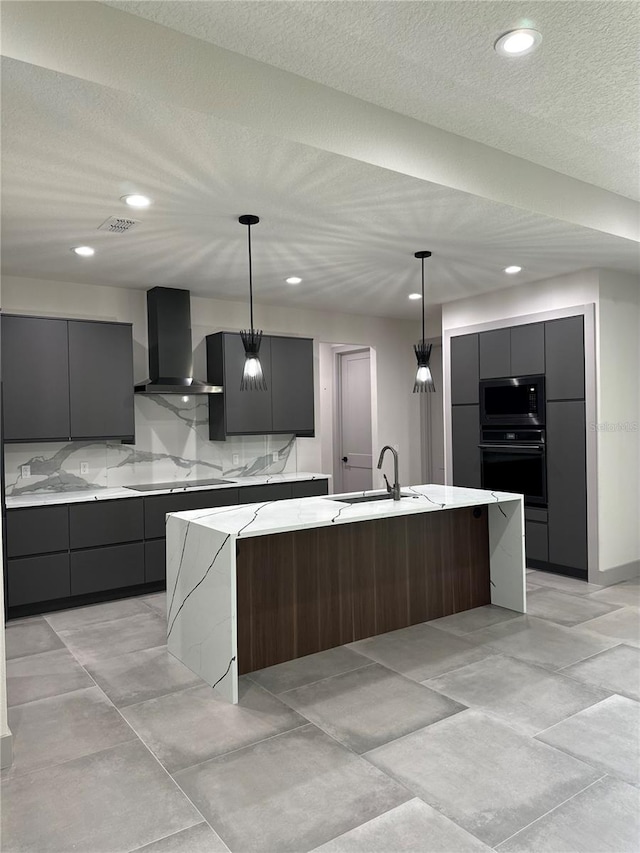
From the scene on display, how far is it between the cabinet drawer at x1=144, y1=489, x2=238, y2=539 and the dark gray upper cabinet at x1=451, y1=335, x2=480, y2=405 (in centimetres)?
252

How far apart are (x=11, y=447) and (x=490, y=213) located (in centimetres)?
394

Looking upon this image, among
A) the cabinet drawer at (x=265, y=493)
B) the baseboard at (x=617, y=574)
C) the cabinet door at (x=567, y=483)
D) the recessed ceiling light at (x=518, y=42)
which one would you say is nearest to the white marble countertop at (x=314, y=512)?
the cabinet door at (x=567, y=483)

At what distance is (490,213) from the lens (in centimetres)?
358

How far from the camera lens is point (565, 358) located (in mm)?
5234

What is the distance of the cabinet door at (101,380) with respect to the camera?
15.9ft

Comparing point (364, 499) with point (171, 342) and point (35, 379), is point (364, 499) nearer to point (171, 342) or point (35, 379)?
point (171, 342)

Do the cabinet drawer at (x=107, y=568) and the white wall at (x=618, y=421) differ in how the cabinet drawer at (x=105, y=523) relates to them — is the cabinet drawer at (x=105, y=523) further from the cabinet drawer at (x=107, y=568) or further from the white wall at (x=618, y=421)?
the white wall at (x=618, y=421)

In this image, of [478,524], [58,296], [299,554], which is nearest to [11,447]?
[58,296]

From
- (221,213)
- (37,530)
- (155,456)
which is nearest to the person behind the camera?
(221,213)

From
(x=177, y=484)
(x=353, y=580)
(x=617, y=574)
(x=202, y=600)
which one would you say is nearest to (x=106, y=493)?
(x=177, y=484)

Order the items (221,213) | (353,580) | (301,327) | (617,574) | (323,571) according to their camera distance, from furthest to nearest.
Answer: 1. (301,327)
2. (617,574)
3. (353,580)
4. (323,571)
5. (221,213)

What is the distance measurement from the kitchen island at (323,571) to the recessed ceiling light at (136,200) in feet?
5.65

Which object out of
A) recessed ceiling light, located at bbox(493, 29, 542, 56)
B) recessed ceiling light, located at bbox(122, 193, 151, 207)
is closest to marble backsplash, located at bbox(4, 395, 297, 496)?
recessed ceiling light, located at bbox(122, 193, 151, 207)

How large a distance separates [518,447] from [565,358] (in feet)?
2.95
